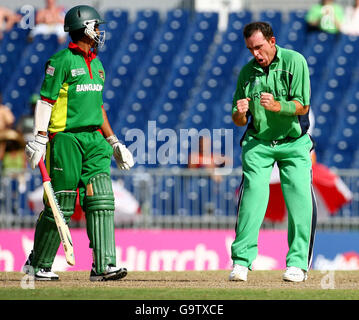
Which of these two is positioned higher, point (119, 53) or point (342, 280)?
point (119, 53)

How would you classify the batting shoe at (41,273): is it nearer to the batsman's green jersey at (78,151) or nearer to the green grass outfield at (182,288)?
the green grass outfield at (182,288)

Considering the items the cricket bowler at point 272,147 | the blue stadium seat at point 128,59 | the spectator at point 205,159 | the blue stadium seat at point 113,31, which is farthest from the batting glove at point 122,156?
the blue stadium seat at point 113,31

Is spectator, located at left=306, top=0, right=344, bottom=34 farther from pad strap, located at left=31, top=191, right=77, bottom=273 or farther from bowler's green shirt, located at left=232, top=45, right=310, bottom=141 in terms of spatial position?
pad strap, located at left=31, top=191, right=77, bottom=273

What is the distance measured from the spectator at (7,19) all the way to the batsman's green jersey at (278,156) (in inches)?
570

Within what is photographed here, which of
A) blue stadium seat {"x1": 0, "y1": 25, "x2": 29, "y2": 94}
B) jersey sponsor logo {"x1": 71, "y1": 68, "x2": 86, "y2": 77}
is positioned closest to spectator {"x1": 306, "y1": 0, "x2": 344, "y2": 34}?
blue stadium seat {"x1": 0, "y1": 25, "x2": 29, "y2": 94}

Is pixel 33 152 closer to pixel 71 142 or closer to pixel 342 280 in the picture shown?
pixel 71 142

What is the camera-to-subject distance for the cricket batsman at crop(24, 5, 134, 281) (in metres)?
8.22

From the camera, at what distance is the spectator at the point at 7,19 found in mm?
22203

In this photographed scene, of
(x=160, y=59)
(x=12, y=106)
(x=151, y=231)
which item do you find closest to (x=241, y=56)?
(x=160, y=59)

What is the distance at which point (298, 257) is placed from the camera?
8.42 m

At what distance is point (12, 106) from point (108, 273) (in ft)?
41.3

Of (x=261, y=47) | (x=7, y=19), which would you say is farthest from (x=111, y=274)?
(x=7, y=19)

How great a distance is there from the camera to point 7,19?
22234 mm

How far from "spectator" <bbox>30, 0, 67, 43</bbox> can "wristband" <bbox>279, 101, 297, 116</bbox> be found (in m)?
13.0
